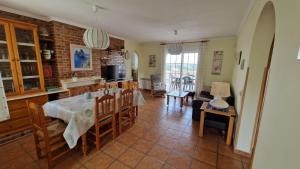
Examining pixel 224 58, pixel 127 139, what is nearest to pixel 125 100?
pixel 127 139

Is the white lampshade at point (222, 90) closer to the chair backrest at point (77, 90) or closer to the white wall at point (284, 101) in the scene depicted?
the white wall at point (284, 101)

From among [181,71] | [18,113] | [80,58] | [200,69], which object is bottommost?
[18,113]

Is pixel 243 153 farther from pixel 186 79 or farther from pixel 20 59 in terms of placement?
pixel 20 59

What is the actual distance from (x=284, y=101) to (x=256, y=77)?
120cm

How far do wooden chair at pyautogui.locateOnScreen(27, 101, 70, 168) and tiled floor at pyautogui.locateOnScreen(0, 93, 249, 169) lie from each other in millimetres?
189

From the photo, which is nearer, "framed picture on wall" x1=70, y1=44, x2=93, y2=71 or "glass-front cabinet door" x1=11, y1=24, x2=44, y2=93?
"glass-front cabinet door" x1=11, y1=24, x2=44, y2=93

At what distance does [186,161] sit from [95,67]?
150 inches

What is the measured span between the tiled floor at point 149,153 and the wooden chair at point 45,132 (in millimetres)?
189

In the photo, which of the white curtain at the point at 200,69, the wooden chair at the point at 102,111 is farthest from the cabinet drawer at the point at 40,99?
the white curtain at the point at 200,69

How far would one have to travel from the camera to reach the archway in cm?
166

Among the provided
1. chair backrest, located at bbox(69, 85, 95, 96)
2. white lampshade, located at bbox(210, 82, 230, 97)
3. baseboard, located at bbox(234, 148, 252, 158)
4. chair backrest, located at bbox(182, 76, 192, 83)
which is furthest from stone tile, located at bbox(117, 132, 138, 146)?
chair backrest, located at bbox(182, 76, 192, 83)

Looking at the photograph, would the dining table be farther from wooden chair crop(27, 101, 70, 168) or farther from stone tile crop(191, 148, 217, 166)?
stone tile crop(191, 148, 217, 166)

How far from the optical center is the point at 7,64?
8.16 feet

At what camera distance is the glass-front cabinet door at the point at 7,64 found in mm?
2359
